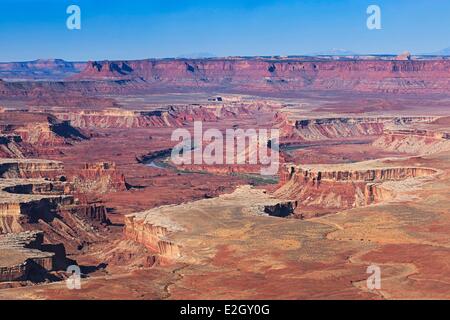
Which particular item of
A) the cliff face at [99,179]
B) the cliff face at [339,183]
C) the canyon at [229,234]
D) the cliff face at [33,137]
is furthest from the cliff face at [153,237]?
the cliff face at [33,137]

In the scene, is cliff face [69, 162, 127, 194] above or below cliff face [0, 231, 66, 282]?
above

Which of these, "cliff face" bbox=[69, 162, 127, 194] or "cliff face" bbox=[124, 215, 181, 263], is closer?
"cliff face" bbox=[124, 215, 181, 263]

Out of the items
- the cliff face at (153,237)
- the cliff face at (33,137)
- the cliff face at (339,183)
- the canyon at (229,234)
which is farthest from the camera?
the cliff face at (33,137)

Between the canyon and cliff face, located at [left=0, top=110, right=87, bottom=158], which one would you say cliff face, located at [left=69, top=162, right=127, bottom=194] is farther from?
cliff face, located at [left=0, top=110, right=87, bottom=158]

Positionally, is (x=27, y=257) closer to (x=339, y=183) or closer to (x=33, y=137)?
(x=339, y=183)

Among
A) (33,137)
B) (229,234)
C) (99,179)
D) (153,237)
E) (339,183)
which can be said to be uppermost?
(33,137)

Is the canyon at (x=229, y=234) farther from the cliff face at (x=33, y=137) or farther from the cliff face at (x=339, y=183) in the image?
the cliff face at (x=33, y=137)

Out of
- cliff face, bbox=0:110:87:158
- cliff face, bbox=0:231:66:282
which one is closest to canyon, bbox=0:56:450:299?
cliff face, bbox=0:231:66:282

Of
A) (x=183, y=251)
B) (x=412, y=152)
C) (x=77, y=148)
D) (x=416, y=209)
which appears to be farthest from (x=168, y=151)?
(x=183, y=251)

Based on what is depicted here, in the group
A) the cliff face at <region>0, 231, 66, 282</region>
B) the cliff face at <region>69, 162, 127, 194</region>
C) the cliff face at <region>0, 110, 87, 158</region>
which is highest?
the cliff face at <region>0, 110, 87, 158</region>

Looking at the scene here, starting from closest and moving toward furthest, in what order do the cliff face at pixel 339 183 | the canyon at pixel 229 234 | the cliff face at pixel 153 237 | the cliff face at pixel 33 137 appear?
the canyon at pixel 229 234, the cliff face at pixel 153 237, the cliff face at pixel 339 183, the cliff face at pixel 33 137

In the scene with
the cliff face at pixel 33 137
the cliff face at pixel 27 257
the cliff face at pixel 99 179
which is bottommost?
the cliff face at pixel 27 257

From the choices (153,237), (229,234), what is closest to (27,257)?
(153,237)
